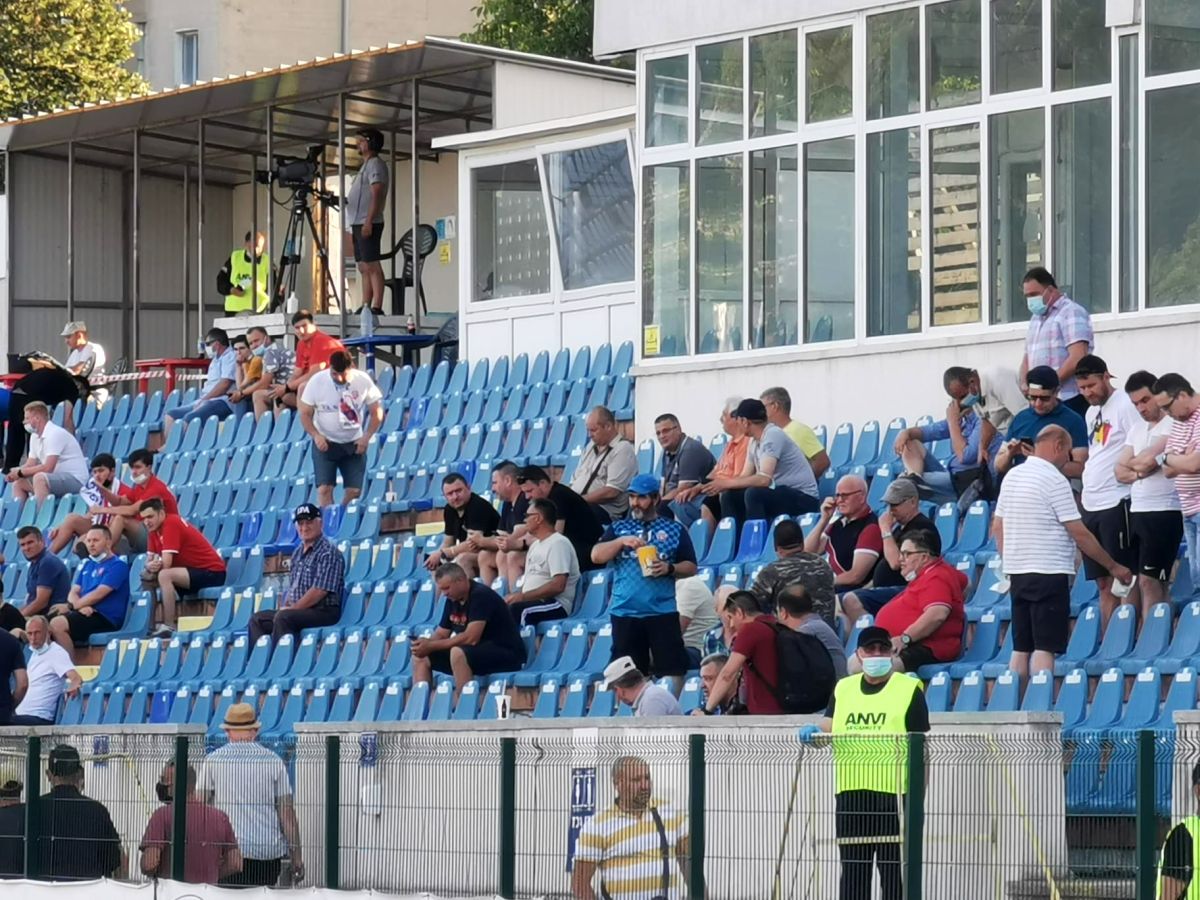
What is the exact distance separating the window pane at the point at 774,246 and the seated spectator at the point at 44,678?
16.9 ft

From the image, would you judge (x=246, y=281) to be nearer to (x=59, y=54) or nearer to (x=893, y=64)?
(x=59, y=54)

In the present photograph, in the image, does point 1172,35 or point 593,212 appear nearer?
point 1172,35

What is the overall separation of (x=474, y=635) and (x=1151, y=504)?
13.7 feet

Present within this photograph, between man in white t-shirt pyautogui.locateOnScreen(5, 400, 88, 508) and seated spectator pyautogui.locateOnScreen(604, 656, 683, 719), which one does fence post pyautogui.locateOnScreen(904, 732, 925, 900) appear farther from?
man in white t-shirt pyautogui.locateOnScreen(5, 400, 88, 508)

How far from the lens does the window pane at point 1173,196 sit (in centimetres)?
1532

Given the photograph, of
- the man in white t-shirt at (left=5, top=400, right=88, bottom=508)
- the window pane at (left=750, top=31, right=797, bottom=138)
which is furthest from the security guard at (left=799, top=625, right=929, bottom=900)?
the man in white t-shirt at (left=5, top=400, right=88, bottom=508)

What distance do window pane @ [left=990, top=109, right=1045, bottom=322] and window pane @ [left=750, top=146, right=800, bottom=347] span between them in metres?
1.76

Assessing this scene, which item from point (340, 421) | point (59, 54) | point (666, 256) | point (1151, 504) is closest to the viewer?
point (1151, 504)

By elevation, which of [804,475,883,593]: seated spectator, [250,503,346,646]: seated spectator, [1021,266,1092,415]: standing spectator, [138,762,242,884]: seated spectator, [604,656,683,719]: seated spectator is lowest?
[138,762,242,884]: seated spectator

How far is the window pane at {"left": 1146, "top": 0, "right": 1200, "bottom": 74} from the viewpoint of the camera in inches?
607

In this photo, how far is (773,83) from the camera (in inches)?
711

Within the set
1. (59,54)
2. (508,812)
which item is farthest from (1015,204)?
(59,54)

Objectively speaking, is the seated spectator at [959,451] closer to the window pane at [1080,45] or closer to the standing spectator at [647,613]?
the standing spectator at [647,613]

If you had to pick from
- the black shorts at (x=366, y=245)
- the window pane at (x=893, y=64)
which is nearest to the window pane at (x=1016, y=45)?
the window pane at (x=893, y=64)
